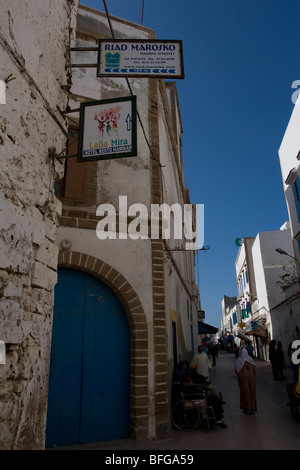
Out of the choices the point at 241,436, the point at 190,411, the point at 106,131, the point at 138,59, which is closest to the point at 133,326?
the point at 190,411

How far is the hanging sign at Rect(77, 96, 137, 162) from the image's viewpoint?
392cm

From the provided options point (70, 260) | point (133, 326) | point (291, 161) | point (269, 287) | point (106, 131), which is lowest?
point (133, 326)

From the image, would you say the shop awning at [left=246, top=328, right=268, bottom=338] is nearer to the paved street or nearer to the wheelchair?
the paved street

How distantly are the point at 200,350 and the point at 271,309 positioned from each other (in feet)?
46.0

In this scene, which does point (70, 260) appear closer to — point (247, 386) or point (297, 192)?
point (247, 386)

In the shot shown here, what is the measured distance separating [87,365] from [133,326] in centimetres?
99

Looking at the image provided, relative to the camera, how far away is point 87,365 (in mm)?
5578

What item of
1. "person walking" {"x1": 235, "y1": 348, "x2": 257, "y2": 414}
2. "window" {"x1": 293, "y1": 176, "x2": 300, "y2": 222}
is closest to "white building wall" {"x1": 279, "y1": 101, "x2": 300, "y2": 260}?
"window" {"x1": 293, "y1": 176, "x2": 300, "y2": 222}

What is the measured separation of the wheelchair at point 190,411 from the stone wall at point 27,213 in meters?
3.97

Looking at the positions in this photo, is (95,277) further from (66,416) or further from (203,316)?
(203,316)

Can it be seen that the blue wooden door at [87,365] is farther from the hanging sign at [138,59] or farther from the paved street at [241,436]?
the hanging sign at [138,59]

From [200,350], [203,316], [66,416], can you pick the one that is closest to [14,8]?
[66,416]

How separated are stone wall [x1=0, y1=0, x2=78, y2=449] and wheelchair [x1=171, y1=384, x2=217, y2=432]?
397 centimetres
